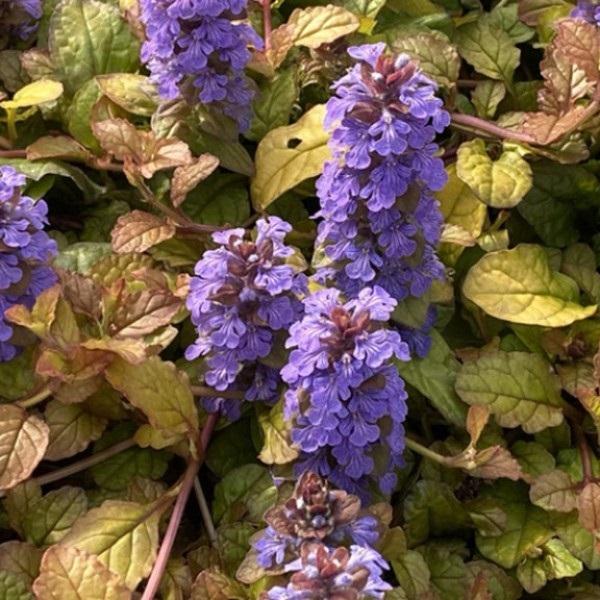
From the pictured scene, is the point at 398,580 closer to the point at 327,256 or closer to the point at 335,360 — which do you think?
the point at 335,360

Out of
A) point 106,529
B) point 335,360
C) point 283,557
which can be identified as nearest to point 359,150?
point 335,360

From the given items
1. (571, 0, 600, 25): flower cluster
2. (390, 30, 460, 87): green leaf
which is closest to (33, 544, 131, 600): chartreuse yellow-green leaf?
(390, 30, 460, 87): green leaf

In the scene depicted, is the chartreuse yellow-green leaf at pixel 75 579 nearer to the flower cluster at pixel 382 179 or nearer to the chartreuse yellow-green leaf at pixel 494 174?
the flower cluster at pixel 382 179

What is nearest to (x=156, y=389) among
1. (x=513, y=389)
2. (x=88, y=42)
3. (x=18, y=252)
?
(x=18, y=252)

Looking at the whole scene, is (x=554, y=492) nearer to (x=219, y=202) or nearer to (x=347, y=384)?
(x=347, y=384)

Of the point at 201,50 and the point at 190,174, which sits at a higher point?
the point at 201,50

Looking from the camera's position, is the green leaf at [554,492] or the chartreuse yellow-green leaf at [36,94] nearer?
the green leaf at [554,492]

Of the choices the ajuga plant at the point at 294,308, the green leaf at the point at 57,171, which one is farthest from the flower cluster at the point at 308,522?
the green leaf at the point at 57,171
